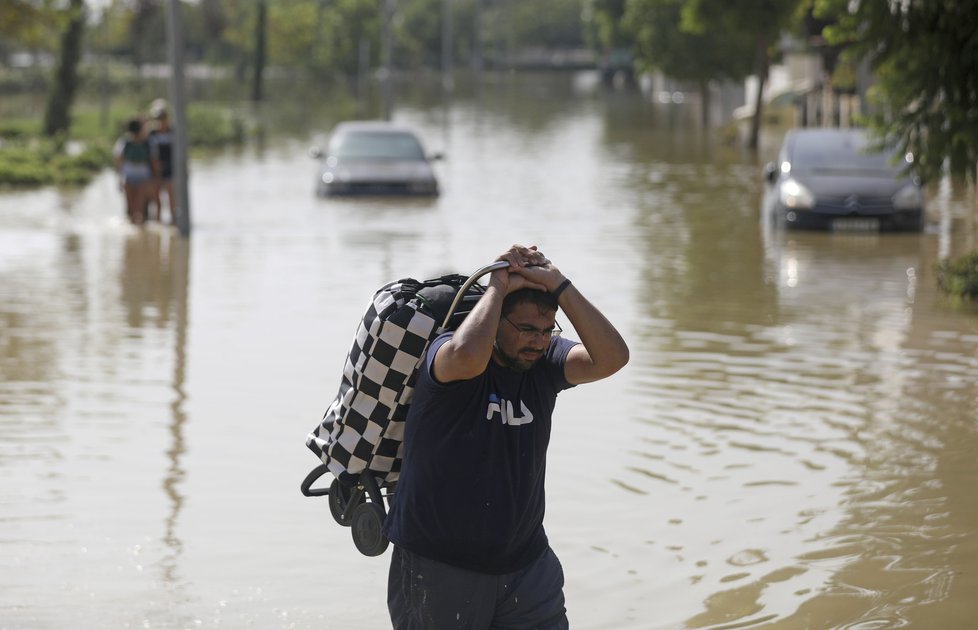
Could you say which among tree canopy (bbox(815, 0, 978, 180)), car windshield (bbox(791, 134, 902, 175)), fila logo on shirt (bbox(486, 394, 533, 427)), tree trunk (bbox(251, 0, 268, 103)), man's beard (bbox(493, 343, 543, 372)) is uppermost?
tree trunk (bbox(251, 0, 268, 103))

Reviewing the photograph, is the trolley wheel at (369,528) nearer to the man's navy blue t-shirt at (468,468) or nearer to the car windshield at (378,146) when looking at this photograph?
the man's navy blue t-shirt at (468,468)

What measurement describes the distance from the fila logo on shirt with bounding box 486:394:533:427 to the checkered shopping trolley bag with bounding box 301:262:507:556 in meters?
0.25

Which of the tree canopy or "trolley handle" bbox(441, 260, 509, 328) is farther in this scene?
the tree canopy

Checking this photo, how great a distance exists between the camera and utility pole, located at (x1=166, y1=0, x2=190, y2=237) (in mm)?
20797

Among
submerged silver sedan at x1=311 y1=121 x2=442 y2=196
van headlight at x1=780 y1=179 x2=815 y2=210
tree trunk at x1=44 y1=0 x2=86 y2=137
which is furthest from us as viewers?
tree trunk at x1=44 y1=0 x2=86 y2=137

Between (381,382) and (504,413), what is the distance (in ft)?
1.20

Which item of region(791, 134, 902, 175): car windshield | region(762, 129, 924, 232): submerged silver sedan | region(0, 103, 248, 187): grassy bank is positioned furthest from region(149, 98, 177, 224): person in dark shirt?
region(0, 103, 248, 187): grassy bank

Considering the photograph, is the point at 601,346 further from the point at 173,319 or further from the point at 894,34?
the point at 173,319

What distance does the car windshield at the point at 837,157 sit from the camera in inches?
912

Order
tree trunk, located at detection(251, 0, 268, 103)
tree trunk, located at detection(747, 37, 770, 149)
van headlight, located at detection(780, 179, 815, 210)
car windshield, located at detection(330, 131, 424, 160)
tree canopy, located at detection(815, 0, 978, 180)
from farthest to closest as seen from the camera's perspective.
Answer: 1. tree trunk, located at detection(251, 0, 268, 103)
2. tree trunk, located at detection(747, 37, 770, 149)
3. car windshield, located at detection(330, 131, 424, 160)
4. van headlight, located at detection(780, 179, 815, 210)
5. tree canopy, located at detection(815, 0, 978, 180)

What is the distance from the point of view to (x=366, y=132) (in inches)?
1168

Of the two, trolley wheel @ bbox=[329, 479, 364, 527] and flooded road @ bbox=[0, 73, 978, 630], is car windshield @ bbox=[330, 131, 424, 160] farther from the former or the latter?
trolley wheel @ bbox=[329, 479, 364, 527]

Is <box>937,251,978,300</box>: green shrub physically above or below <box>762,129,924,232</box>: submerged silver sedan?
below

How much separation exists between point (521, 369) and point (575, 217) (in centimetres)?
2122
